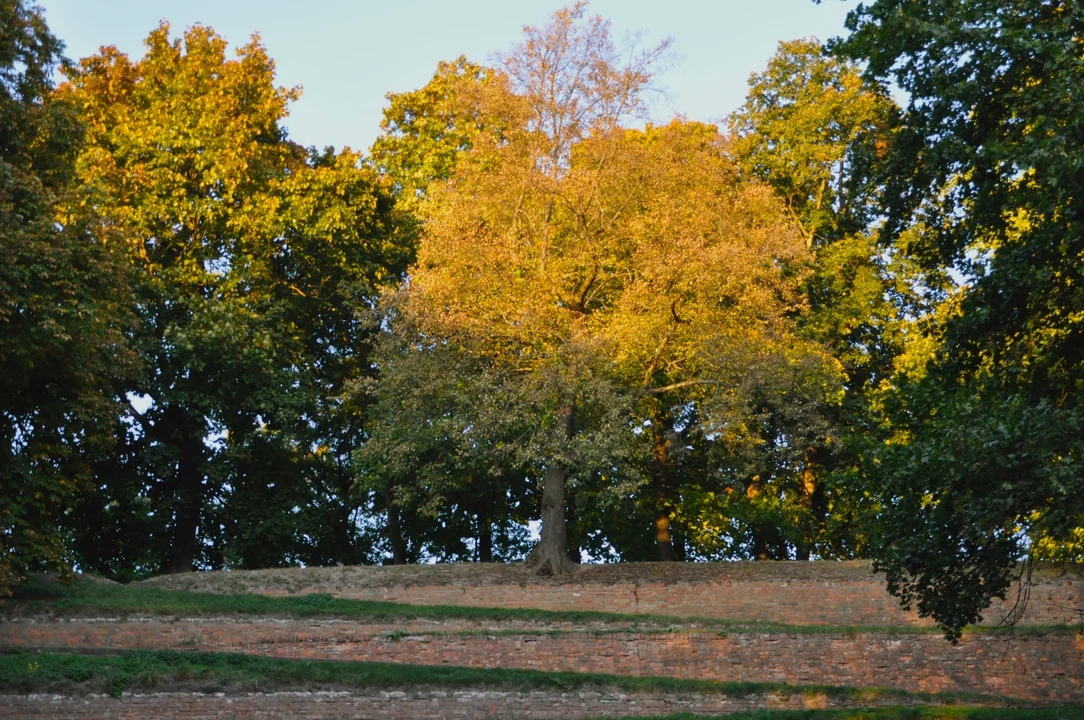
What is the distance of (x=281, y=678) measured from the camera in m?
18.3

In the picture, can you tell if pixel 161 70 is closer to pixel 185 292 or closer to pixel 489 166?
pixel 185 292

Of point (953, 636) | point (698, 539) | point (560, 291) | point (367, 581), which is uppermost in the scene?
point (560, 291)

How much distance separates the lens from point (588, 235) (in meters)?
28.4

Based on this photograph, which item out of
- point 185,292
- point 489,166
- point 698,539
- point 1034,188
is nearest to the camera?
point 1034,188

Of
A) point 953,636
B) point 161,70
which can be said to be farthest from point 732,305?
point 161,70

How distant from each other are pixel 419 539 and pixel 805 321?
45.0ft

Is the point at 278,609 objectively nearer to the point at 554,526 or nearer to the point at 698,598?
the point at 554,526

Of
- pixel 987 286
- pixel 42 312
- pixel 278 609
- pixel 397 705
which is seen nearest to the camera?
pixel 987 286

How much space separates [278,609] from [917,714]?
13.0 metres

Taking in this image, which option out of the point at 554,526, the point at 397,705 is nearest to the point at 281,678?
the point at 397,705

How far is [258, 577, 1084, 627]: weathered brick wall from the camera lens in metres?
25.6

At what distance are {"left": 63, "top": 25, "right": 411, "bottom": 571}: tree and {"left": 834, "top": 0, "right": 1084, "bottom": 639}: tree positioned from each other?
17.8m

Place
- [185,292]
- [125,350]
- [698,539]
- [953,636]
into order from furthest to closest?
[698,539]
[185,292]
[125,350]
[953,636]

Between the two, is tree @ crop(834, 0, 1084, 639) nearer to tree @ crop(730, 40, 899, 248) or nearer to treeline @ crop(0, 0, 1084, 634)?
treeline @ crop(0, 0, 1084, 634)
